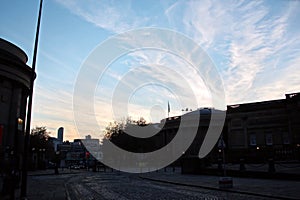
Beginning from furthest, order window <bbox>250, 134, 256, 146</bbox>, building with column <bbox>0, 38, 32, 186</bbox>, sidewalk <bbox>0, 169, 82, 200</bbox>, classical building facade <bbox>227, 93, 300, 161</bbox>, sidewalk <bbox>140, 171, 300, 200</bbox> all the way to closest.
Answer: window <bbox>250, 134, 256, 146</bbox>
classical building facade <bbox>227, 93, 300, 161</bbox>
building with column <bbox>0, 38, 32, 186</bbox>
sidewalk <bbox>0, 169, 82, 200</bbox>
sidewalk <bbox>140, 171, 300, 200</bbox>

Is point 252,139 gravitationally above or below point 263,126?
below

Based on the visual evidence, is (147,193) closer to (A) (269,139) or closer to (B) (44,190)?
(B) (44,190)

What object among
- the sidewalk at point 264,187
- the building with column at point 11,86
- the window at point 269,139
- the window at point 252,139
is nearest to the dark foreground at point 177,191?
the sidewalk at point 264,187

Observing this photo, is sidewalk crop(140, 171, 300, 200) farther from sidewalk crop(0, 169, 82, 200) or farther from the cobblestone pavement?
sidewalk crop(0, 169, 82, 200)

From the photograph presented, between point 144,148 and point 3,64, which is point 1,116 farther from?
point 144,148

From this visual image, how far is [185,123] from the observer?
322 feet

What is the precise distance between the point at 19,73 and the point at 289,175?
5774cm

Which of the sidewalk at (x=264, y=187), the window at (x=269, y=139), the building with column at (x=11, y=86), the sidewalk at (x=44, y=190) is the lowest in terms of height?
the sidewalk at (x=44, y=190)

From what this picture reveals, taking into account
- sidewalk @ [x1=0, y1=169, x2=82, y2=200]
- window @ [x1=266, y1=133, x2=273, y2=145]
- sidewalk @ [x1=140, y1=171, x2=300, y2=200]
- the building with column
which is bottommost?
sidewalk @ [x1=0, y1=169, x2=82, y2=200]

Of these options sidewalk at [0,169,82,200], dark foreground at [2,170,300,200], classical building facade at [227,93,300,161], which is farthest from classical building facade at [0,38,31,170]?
classical building facade at [227,93,300,161]

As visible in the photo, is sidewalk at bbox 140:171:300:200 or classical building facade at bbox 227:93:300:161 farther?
classical building facade at bbox 227:93:300:161

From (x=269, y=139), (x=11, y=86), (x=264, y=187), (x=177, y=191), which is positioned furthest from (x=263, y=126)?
(x=177, y=191)

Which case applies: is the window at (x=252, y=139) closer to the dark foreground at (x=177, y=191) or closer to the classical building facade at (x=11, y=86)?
the classical building facade at (x=11, y=86)

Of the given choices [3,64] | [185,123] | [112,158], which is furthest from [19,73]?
[185,123]
